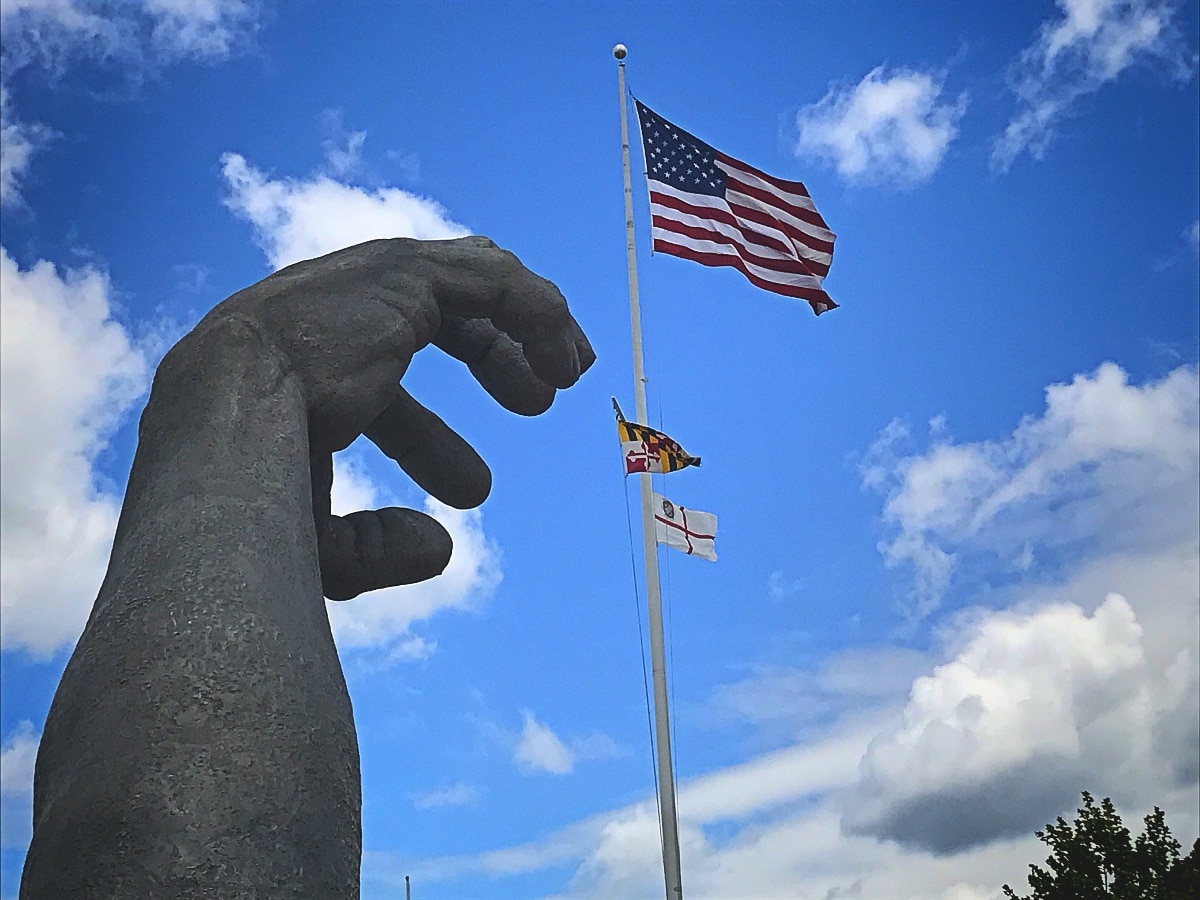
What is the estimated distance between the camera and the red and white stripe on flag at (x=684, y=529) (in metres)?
14.4

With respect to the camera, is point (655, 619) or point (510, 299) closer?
point (510, 299)

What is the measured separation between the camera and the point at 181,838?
258 cm

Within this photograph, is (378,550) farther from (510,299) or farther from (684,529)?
(684,529)

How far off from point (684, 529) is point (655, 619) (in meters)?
1.24

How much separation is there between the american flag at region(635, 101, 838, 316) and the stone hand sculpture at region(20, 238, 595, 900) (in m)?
9.31

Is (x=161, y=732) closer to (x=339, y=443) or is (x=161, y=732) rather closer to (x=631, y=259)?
(x=339, y=443)

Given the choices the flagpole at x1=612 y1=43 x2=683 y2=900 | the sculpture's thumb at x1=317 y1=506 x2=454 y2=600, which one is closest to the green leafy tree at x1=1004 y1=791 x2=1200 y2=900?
the flagpole at x1=612 y1=43 x2=683 y2=900

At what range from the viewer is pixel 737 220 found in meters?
13.6

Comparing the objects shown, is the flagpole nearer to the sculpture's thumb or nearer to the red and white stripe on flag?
the red and white stripe on flag

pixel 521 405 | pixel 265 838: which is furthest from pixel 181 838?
pixel 521 405

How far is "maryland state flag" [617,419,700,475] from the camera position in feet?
45.6

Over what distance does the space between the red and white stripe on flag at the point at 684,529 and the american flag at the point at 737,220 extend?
9.96ft

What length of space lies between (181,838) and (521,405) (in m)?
1.99

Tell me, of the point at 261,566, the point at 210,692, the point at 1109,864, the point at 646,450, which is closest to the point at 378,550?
the point at 261,566
